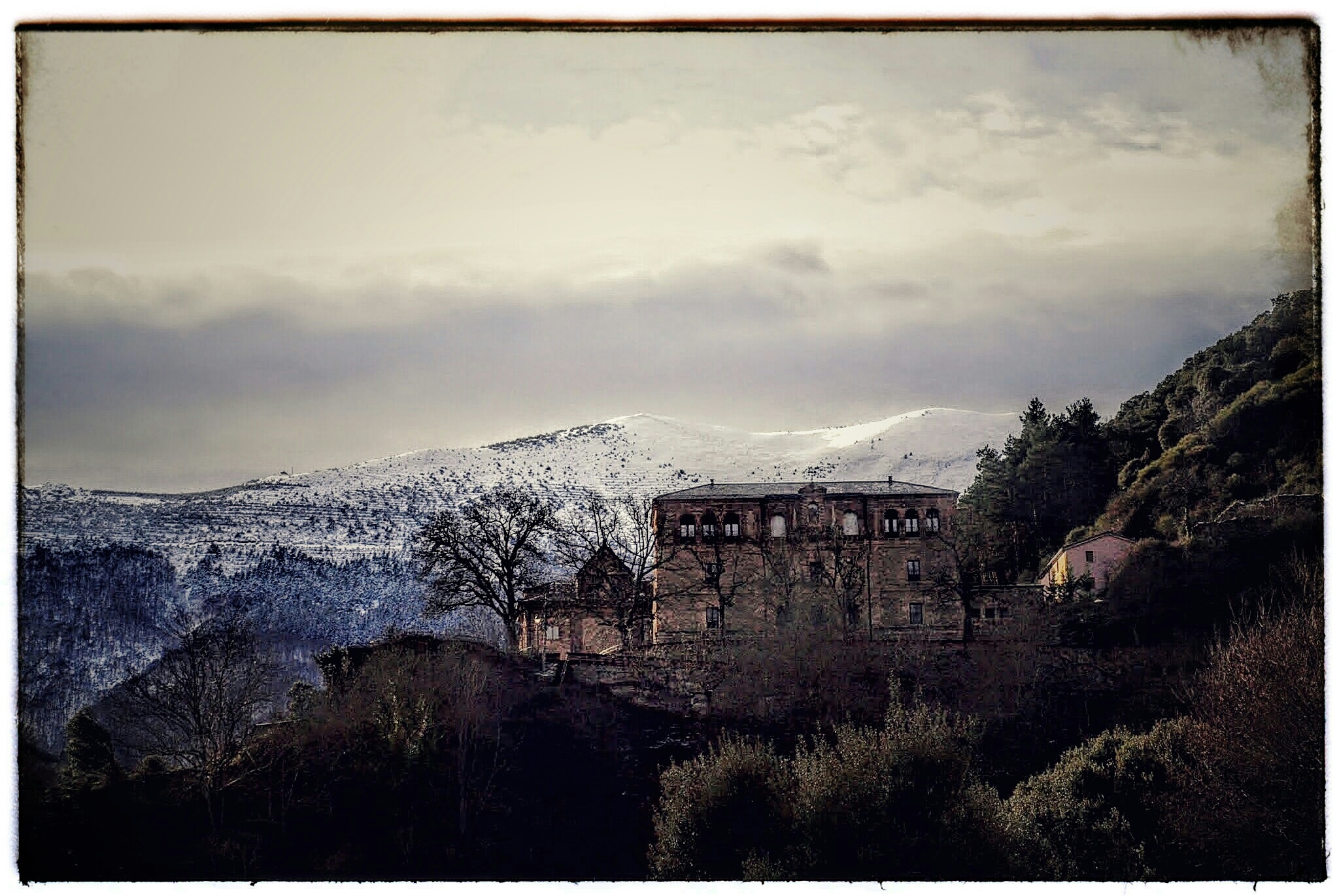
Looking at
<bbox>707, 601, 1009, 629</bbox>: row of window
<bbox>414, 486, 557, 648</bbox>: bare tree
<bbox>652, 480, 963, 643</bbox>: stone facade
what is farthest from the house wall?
<bbox>414, 486, 557, 648</bbox>: bare tree

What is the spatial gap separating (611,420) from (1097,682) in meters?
4.70

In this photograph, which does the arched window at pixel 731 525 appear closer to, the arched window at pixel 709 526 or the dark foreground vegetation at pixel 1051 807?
the arched window at pixel 709 526

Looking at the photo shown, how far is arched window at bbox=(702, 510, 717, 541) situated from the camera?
11.6m

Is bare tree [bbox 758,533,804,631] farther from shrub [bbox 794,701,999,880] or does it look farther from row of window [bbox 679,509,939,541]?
shrub [bbox 794,701,999,880]

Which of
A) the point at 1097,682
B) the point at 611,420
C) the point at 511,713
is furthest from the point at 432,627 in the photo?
the point at 1097,682

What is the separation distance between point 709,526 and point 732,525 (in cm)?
20

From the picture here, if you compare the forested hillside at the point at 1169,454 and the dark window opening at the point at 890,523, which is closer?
the forested hillside at the point at 1169,454

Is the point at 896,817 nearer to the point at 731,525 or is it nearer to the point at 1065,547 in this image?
the point at 731,525

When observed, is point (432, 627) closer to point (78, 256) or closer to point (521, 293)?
point (521, 293)

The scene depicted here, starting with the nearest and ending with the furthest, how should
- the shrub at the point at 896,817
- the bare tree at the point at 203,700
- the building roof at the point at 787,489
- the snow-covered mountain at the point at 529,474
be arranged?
the shrub at the point at 896,817 < the bare tree at the point at 203,700 < the snow-covered mountain at the point at 529,474 < the building roof at the point at 787,489

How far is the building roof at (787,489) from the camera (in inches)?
452

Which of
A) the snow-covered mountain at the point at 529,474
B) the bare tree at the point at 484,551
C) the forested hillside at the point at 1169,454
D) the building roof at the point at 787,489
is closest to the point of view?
the forested hillside at the point at 1169,454

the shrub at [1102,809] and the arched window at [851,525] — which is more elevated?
the arched window at [851,525]

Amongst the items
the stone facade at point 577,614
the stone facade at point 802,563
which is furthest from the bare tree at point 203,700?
the stone facade at point 802,563
